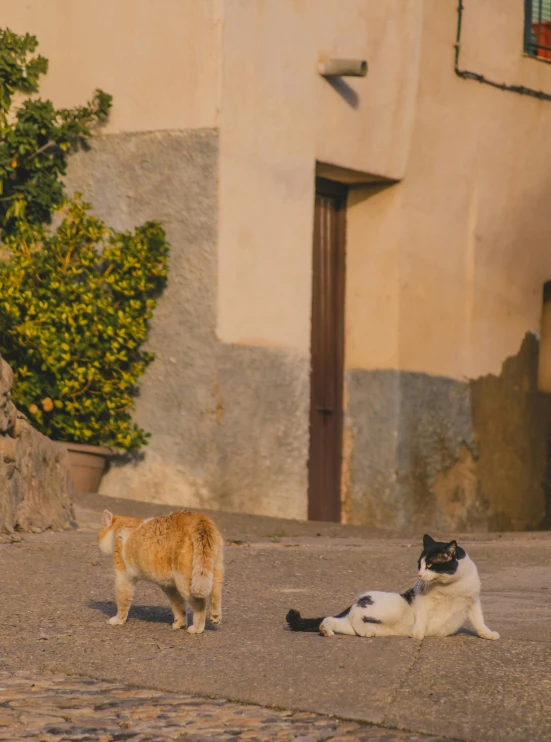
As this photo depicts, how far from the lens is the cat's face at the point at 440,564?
5664mm

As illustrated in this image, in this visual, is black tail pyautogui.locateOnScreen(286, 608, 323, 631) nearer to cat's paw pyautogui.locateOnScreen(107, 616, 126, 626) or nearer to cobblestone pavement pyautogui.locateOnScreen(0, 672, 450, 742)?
cat's paw pyautogui.locateOnScreen(107, 616, 126, 626)

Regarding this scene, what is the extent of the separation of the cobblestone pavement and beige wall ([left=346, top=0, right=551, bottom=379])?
9061 millimetres

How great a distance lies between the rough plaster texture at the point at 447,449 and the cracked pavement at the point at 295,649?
480 centimetres

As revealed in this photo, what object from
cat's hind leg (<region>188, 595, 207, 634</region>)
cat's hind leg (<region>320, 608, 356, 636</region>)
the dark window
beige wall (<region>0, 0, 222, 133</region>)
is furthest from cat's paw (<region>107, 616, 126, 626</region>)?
the dark window

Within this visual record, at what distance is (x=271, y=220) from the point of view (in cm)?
1212

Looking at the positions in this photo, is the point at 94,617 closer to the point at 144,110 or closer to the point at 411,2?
the point at 144,110

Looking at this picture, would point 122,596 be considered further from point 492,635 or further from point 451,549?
point 492,635

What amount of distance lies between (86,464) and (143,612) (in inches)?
199

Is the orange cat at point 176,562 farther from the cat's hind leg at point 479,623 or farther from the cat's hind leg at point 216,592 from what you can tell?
the cat's hind leg at point 479,623

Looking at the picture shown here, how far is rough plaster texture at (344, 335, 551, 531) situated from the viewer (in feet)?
44.3

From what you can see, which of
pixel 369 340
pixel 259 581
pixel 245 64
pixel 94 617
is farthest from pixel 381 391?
pixel 94 617

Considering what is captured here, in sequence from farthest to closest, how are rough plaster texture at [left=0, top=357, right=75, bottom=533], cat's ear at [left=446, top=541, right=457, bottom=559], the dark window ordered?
1. the dark window
2. rough plaster texture at [left=0, top=357, right=75, bottom=533]
3. cat's ear at [left=446, top=541, right=457, bottom=559]

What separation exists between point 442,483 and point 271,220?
355 cm

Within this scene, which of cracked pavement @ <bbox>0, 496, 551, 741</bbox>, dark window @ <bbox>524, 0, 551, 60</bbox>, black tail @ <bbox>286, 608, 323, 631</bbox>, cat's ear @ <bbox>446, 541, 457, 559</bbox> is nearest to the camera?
cracked pavement @ <bbox>0, 496, 551, 741</bbox>
